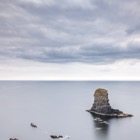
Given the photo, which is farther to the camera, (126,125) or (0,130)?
(126,125)

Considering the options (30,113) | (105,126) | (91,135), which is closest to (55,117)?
(30,113)

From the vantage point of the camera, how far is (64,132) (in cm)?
12581

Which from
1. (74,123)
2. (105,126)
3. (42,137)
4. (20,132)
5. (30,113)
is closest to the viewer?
(42,137)

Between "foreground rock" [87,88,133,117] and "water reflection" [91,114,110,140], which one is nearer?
"water reflection" [91,114,110,140]

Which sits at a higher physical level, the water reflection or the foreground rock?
the foreground rock

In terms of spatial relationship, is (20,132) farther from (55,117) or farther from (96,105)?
(96,105)

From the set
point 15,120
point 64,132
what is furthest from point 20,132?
Result: point 15,120

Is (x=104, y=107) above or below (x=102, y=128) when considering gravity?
above

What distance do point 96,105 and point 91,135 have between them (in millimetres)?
58460

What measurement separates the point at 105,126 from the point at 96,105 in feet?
131

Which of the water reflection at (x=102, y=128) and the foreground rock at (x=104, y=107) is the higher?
the foreground rock at (x=104, y=107)

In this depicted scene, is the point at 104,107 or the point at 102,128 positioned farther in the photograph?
the point at 104,107

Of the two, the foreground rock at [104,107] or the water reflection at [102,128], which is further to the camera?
the foreground rock at [104,107]

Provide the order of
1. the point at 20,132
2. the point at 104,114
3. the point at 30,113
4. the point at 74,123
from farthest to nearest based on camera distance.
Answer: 1. the point at 30,113
2. the point at 104,114
3. the point at 74,123
4. the point at 20,132
